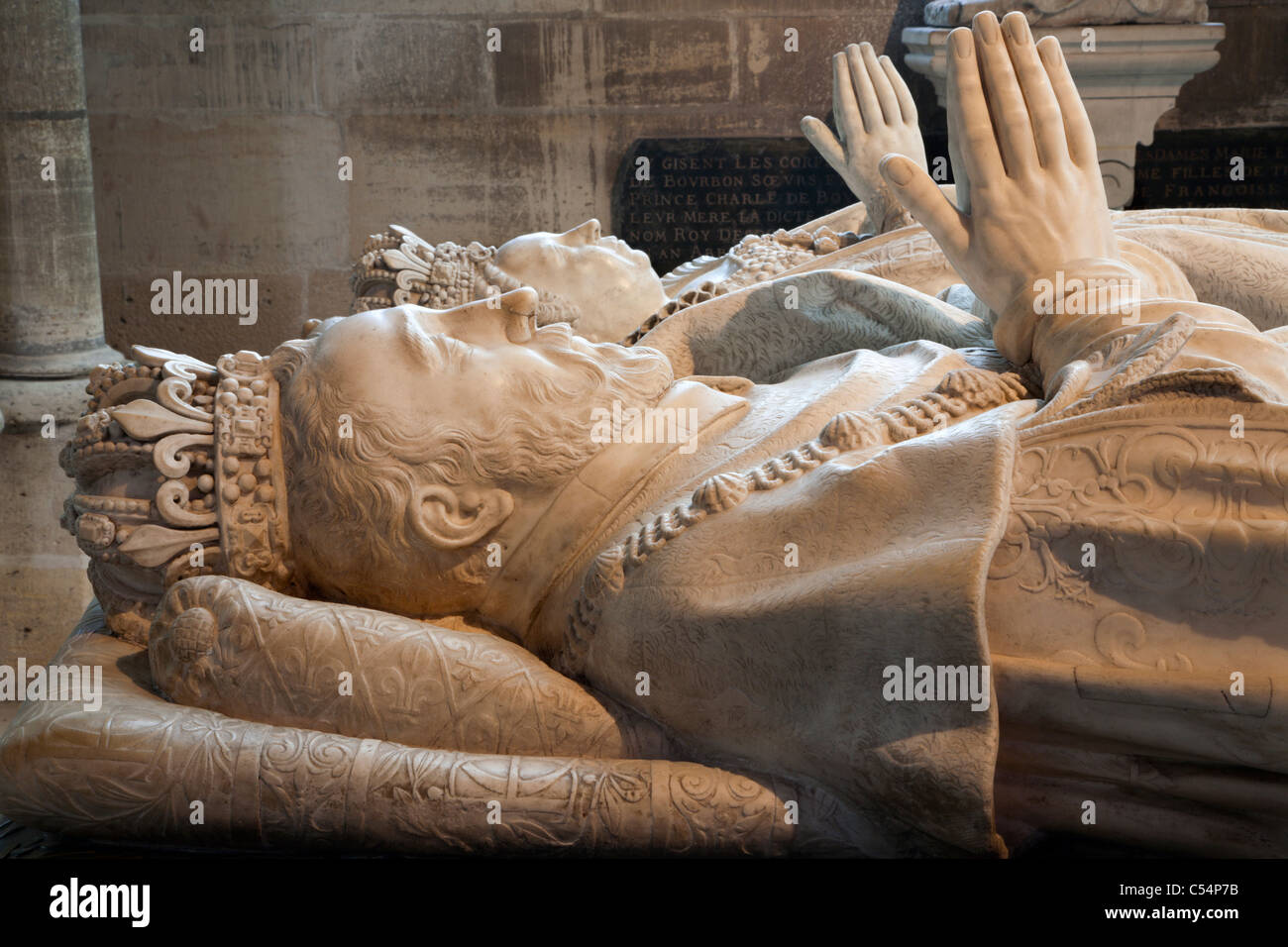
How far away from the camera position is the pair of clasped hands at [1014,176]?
213 cm

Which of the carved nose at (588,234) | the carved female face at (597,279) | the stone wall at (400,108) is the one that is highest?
the stone wall at (400,108)

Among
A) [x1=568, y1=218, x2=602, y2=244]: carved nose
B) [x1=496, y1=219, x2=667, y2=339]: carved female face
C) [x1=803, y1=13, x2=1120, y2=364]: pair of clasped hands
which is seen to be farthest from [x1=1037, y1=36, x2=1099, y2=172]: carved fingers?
[x1=568, y1=218, x2=602, y2=244]: carved nose

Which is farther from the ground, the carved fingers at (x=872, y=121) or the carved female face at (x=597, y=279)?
the carved fingers at (x=872, y=121)

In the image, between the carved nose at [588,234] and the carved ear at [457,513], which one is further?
the carved nose at [588,234]

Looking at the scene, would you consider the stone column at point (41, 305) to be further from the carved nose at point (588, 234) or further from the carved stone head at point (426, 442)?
the carved stone head at point (426, 442)

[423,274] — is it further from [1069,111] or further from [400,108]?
[400,108]

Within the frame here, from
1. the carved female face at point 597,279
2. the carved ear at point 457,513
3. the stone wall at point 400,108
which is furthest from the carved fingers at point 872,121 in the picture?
the stone wall at point 400,108

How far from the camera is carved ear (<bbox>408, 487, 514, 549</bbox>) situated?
1.91 meters

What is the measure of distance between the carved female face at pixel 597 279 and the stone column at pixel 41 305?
2.02 m

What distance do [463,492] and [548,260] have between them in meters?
1.78

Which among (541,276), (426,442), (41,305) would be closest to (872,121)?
(541,276)

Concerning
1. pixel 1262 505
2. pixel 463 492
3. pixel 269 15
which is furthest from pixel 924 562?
pixel 269 15

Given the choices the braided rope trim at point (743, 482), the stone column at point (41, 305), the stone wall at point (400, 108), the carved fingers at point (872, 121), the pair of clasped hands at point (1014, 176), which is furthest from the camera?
the stone wall at point (400, 108)

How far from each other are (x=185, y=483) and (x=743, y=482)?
0.84 m
